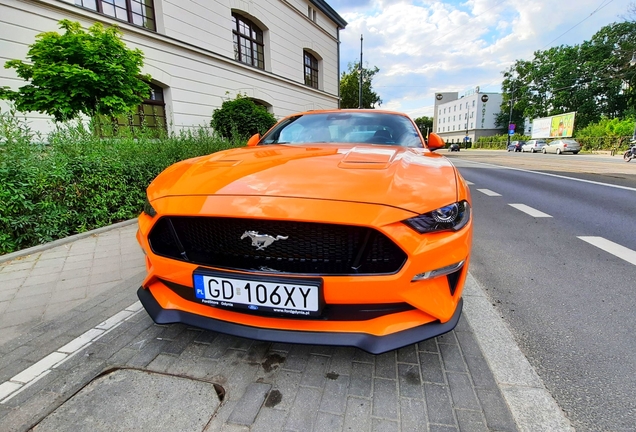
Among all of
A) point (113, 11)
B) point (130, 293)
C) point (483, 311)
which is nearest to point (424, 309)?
point (483, 311)

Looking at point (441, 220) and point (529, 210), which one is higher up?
point (441, 220)

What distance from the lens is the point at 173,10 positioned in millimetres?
10070

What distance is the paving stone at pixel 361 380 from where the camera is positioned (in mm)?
1459

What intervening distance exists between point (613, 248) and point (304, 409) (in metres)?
3.71

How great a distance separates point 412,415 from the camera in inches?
52.1

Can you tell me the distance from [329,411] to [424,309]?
23.0 inches

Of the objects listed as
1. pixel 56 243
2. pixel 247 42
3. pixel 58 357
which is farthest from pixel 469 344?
pixel 247 42

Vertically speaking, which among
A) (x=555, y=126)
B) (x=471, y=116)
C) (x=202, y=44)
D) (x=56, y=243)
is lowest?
(x=56, y=243)

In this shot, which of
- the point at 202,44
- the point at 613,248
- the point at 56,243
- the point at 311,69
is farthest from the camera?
the point at 311,69

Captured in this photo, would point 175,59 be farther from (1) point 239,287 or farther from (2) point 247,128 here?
(1) point 239,287

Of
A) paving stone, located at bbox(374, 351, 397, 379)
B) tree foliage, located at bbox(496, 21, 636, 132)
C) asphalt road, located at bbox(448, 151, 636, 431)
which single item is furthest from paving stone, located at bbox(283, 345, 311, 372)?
tree foliage, located at bbox(496, 21, 636, 132)

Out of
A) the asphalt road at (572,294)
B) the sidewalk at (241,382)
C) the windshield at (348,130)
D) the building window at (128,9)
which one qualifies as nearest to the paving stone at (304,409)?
the sidewalk at (241,382)

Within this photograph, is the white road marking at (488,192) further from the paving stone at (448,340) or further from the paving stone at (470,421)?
the paving stone at (470,421)

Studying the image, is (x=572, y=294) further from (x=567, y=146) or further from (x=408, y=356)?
(x=567, y=146)
